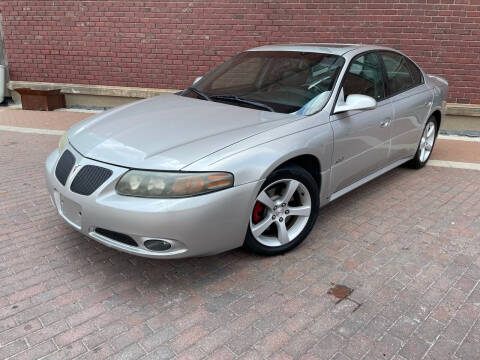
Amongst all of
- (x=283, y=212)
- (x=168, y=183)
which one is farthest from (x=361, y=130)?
(x=168, y=183)

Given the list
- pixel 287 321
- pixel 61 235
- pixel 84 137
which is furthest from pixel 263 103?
pixel 61 235

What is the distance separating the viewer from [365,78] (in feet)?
12.9

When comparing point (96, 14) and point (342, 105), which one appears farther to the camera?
point (96, 14)

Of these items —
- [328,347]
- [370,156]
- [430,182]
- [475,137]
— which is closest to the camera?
[328,347]

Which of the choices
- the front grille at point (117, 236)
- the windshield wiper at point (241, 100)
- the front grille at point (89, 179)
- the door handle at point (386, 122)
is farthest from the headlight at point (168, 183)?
the door handle at point (386, 122)

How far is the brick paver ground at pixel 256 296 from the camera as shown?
2.30 m

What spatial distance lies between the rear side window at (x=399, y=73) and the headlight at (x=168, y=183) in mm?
2521

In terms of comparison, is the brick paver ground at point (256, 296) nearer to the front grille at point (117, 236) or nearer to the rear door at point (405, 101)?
the front grille at point (117, 236)

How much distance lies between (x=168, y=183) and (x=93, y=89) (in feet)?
23.4

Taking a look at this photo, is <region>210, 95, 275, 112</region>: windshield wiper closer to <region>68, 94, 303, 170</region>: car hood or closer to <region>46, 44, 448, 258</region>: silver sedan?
<region>46, 44, 448, 258</region>: silver sedan

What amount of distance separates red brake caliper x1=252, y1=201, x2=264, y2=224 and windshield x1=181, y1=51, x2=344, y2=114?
85cm

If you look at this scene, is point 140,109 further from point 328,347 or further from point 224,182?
point 328,347

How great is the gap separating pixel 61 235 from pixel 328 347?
2.37 metres

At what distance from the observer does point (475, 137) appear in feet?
23.5
